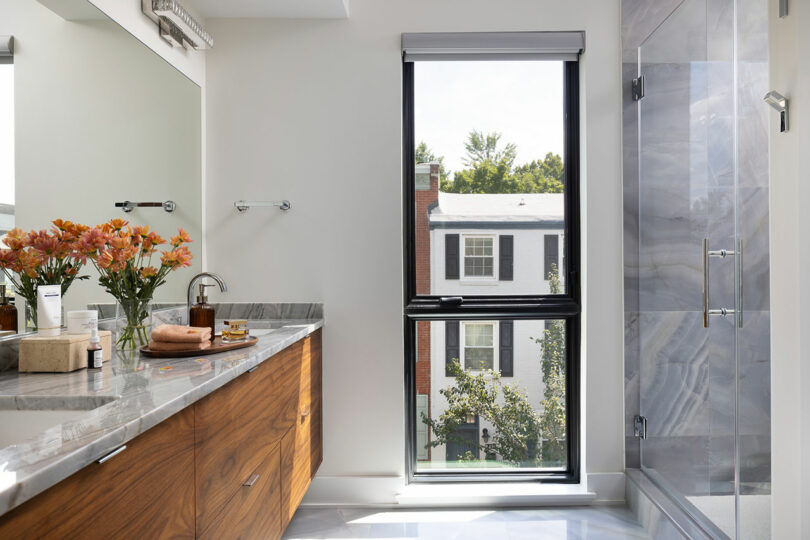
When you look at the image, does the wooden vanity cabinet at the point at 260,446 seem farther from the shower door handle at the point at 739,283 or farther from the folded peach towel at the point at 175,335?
the shower door handle at the point at 739,283

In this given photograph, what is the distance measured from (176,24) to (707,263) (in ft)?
7.21

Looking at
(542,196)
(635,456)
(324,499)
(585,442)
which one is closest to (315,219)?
(542,196)

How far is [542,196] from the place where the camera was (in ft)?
8.38

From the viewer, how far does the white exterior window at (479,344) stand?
255 centimetres

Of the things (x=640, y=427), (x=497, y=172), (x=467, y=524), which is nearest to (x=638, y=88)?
(x=497, y=172)

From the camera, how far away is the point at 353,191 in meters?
2.44

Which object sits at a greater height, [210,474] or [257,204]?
[257,204]

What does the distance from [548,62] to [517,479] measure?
2.06 meters

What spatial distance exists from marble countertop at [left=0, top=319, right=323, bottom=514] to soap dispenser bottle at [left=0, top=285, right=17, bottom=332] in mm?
128

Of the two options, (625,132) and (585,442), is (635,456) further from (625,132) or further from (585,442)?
(625,132)

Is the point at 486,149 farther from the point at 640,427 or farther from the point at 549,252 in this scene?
the point at 640,427

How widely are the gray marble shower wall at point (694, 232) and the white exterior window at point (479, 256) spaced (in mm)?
638

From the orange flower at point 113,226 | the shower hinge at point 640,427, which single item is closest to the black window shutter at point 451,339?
the shower hinge at point 640,427

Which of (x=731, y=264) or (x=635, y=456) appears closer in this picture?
(x=731, y=264)
